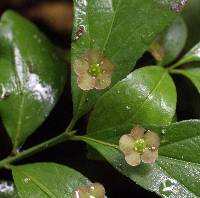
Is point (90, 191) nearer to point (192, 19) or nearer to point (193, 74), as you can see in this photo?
point (193, 74)

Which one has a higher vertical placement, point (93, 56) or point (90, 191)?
point (93, 56)

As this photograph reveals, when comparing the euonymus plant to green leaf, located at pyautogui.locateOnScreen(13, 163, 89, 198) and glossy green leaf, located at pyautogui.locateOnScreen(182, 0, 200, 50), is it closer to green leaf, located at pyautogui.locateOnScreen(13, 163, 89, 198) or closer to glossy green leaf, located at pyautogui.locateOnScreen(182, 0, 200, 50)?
green leaf, located at pyautogui.locateOnScreen(13, 163, 89, 198)

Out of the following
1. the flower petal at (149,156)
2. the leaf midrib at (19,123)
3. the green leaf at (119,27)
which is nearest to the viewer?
the flower petal at (149,156)

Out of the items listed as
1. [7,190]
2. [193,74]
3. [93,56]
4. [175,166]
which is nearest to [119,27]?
[93,56]

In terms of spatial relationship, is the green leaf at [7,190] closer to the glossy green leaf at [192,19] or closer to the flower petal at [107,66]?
the flower petal at [107,66]

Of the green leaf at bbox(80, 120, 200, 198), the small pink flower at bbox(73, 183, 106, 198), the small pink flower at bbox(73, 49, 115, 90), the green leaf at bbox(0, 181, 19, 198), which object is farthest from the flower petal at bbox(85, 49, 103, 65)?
the green leaf at bbox(0, 181, 19, 198)

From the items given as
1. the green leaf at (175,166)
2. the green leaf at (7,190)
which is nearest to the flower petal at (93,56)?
the green leaf at (175,166)
